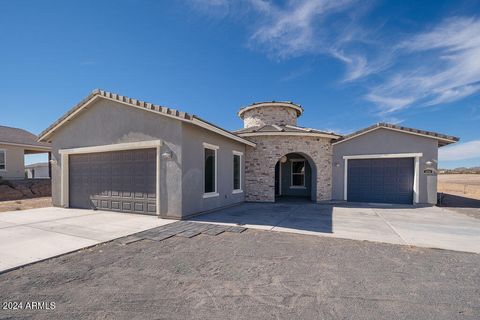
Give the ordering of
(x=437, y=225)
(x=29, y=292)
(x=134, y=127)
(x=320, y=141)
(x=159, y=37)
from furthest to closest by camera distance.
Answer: (x=320, y=141)
(x=159, y=37)
(x=134, y=127)
(x=437, y=225)
(x=29, y=292)

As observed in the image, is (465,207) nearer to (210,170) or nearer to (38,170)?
(210,170)

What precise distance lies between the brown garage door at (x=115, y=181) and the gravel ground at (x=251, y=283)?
367cm

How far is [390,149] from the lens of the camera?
1194 centimetres

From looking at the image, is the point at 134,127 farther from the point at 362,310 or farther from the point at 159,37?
the point at 362,310

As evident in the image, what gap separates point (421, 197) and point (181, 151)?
40.1 feet

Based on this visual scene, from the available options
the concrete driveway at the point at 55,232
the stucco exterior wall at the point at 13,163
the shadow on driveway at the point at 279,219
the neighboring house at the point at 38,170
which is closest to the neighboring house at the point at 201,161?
the shadow on driveway at the point at 279,219

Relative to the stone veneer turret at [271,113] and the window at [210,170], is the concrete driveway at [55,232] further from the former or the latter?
the stone veneer turret at [271,113]

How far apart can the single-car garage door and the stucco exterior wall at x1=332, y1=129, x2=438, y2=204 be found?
1.49 feet

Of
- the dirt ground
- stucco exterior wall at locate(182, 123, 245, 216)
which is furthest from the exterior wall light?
the dirt ground

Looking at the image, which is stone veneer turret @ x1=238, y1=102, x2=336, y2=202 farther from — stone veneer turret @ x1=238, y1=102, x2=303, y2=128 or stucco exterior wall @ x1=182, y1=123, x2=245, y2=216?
stone veneer turret @ x1=238, y1=102, x2=303, y2=128

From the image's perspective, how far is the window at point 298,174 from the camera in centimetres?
1513

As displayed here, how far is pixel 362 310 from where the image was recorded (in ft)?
9.02

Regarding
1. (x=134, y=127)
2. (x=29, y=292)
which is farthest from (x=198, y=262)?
(x=134, y=127)

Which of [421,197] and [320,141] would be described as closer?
[421,197]
